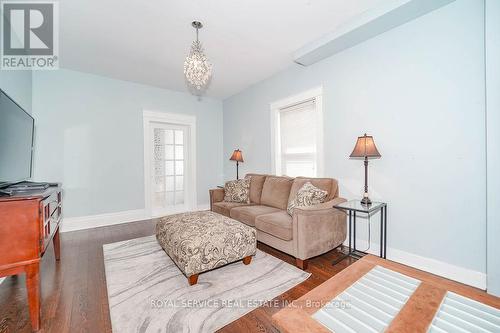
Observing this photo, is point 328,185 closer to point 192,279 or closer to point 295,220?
point 295,220

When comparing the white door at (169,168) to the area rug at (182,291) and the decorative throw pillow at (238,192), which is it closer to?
the decorative throw pillow at (238,192)

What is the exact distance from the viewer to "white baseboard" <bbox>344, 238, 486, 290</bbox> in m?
1.90

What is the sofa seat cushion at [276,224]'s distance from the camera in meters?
2.31

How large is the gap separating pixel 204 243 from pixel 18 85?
318cm

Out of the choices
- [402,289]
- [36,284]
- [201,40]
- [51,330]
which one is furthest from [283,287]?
[201,40]

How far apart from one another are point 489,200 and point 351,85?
5.89 feet

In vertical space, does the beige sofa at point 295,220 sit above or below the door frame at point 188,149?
below

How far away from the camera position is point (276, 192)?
330cm

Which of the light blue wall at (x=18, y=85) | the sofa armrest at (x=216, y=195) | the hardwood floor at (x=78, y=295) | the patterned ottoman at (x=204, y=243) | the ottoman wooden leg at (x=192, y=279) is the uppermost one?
the light blue wall at (x=18, y=85)

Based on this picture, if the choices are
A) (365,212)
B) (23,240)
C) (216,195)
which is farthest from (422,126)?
(23,240)

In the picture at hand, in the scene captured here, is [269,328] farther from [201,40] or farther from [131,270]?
[201,40]

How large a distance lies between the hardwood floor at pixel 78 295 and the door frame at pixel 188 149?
62.3 inches

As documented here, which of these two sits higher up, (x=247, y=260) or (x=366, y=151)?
(x=366, y=151)

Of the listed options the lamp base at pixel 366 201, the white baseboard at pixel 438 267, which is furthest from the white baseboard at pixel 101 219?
the white baseboard at pixel 438 267
